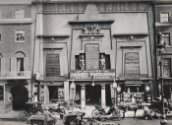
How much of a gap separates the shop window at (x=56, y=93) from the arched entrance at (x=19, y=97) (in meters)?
0.56

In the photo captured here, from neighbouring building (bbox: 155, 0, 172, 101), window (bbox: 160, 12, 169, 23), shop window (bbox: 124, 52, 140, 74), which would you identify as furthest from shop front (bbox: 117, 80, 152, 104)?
window (bbox: 160, 12, 169, 23)

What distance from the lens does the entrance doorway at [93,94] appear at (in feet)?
27.0

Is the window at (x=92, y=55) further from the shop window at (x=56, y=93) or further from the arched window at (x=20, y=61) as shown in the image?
the arched window at (x=20, y=61)

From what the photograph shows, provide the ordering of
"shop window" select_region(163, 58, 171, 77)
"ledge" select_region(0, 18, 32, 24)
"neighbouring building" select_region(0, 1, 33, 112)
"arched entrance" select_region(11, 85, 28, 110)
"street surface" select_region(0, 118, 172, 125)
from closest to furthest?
"street surface" select_region(0, 118, 172, 125) < "arched entrance" select_region(11, 85, 28, 110) < "neighbouring building" select_region(0, 1, 33, 112) < "shop window" select_region(163, 58, 171, 77) < "ledge" select_region(0, 18, 32, 24)

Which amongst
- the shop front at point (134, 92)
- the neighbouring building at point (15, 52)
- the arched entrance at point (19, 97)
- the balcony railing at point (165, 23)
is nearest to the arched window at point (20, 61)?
the neighbouring building at point (15, 52)

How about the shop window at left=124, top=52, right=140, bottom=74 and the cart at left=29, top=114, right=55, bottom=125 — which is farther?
the shop window at left=124, top=52, right=140, bottom=74

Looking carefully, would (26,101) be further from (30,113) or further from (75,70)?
(75,70)

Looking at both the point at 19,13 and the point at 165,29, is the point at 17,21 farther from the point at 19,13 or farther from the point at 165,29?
the point at 165,29

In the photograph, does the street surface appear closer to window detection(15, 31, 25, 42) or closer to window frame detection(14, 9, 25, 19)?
window detection(15, 31, 25, 42)

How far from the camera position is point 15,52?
872cm

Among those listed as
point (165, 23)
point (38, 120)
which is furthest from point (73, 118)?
point (165, 23)

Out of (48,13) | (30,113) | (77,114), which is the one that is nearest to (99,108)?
(77,114)

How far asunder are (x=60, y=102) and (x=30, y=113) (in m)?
0.71

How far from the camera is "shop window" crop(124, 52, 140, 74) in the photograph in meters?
8.58
